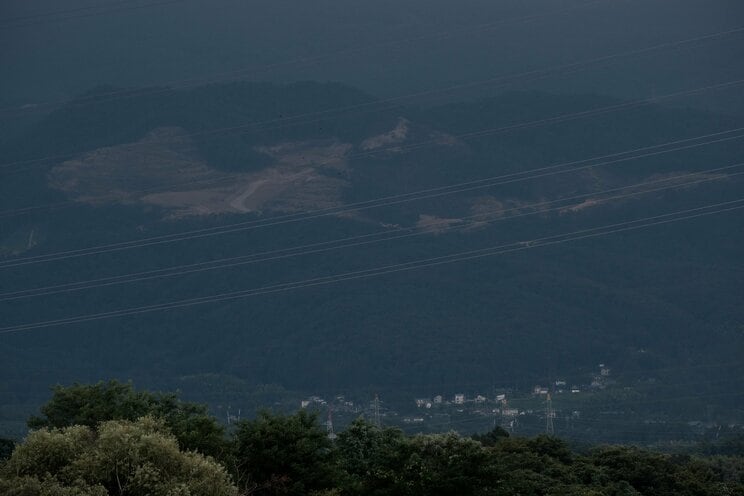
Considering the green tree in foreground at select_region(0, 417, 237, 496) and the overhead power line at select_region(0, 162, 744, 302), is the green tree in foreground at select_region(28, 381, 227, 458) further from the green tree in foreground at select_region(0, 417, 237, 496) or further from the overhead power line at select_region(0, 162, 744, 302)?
the overhead power line at select_region(0, 162, 744, 302)

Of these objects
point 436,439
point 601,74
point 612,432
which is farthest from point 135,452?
point 601,74

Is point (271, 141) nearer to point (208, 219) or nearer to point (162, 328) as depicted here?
point (208, 219)

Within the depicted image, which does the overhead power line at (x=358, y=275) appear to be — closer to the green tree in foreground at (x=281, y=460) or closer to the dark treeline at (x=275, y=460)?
the dark treeline at (x=275, y=460)

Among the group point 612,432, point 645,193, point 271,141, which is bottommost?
point 612,432

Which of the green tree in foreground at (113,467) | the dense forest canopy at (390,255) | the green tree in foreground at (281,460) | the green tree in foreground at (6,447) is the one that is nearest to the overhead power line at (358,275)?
the dense forest canopy at (390,255)

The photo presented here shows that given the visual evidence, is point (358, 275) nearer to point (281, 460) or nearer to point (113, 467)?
point (281, 460)

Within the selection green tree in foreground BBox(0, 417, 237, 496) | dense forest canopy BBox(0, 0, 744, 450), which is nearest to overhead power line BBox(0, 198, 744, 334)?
dense forest canopy BBox(0, 0, 744, 450)
